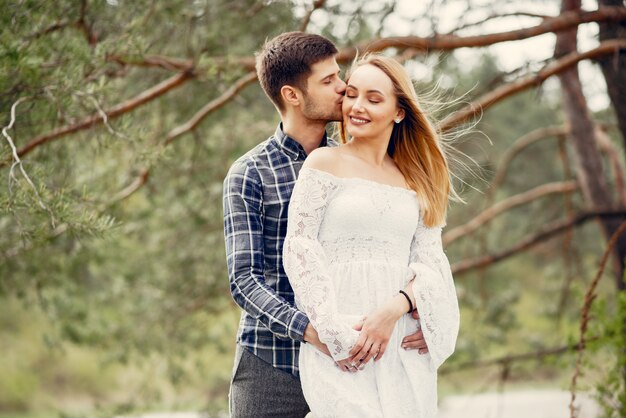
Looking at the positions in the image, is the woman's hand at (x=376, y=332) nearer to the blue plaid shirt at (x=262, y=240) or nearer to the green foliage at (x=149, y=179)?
the blue plaid shirt at (x=262, y=240)

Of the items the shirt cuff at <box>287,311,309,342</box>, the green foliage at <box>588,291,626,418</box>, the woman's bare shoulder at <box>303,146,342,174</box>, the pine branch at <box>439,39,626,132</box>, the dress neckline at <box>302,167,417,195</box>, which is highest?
the pine branch at <box>439,39,626,132</box>

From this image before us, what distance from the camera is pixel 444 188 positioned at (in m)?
2.38

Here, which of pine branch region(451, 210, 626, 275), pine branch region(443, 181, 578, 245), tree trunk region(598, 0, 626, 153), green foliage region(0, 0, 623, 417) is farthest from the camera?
pine branch region(443, 181, 578, 245)

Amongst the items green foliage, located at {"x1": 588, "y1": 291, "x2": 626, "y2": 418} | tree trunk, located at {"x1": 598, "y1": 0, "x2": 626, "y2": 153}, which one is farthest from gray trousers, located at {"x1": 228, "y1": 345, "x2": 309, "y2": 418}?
tree trunk, located at {"x1": 598, "y1": 0, "x2": 626, "y2": 153}

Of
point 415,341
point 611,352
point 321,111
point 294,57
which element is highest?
point 294,57

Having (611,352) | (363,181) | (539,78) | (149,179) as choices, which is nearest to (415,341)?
(363,181)

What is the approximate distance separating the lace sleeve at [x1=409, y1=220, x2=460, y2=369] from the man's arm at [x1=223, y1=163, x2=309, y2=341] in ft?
1.05

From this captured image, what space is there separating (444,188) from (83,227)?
116 centimetres

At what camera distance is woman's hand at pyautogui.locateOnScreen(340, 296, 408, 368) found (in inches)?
79.6

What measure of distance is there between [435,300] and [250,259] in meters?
0.51

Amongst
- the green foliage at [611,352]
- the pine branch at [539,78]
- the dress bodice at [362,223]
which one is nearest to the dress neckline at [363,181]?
the dress bodice at [362,223]

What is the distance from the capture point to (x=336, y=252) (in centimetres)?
216

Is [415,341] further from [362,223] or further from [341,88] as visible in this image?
[341,88]

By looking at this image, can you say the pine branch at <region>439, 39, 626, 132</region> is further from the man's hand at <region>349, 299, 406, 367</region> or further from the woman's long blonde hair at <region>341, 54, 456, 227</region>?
the man's hand at <region>349, 299, 406, 367</region>
